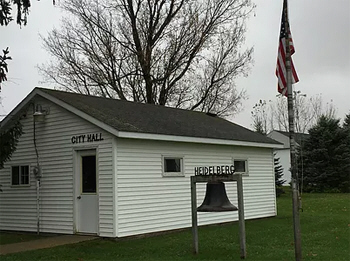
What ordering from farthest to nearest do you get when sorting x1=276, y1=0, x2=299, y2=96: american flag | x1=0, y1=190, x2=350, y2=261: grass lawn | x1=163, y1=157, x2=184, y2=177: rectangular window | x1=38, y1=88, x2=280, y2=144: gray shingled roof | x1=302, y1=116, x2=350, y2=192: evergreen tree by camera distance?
1. x1=302, y1=116, x2=350, y2=192: evergreen tree
2. x1=163, y1=157, x2=184, y2=177: rectangular window
3. x1=38, y1=88, x2=280, y2=144: gray shingled roof
4. x1=0, y1=190, x2=350, y2=261: grass lawn
5. x1=276, y1=0, x2=299, y2=96: american flag

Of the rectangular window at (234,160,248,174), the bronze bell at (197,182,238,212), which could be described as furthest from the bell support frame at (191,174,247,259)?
the rectangular window at (234,160,248,174)

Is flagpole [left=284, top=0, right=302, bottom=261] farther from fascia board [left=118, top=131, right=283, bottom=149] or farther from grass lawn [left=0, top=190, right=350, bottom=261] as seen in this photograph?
fascia board [left=118, top=131, right=283, bottom=149]

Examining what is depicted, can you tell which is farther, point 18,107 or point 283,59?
point 18,107

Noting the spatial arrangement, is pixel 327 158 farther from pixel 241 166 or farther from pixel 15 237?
pixel 15 237

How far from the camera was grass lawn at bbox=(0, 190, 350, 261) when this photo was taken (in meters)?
9.33

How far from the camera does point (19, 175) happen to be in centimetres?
1427

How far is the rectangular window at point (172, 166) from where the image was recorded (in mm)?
13266

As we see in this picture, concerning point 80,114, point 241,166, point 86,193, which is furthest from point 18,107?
point 241,166

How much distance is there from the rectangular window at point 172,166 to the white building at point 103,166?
0.04m

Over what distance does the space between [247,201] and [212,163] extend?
2118 mm

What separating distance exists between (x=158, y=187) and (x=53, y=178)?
9.32 feet

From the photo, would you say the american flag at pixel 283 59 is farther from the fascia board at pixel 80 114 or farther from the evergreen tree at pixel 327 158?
the evergreen tree at pixel 327 158

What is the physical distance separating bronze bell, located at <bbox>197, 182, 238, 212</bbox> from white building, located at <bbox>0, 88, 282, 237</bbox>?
9.54 ft

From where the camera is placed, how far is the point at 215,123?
1769 cm
